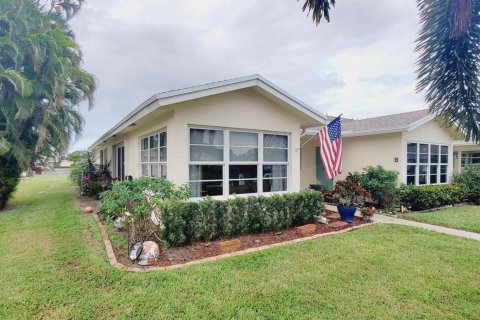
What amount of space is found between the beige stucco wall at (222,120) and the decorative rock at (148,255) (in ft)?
6.64

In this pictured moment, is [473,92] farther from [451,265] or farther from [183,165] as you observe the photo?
[183,165]

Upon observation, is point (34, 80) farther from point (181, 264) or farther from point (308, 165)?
point (308, 165)

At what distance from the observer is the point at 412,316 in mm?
3641

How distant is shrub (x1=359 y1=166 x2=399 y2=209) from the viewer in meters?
11.2

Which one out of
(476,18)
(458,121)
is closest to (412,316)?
(458,121)

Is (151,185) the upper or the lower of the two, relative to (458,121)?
lower

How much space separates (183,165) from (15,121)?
10.5 meters

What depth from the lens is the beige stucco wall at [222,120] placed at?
23.0 ft

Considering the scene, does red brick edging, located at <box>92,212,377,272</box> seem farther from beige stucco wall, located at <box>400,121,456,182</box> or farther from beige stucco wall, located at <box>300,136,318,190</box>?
beige stucco wall, located at <box>300,136,318,190</box>

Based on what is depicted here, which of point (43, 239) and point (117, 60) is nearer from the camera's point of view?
point (43, 239)

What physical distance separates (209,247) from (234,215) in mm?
1118

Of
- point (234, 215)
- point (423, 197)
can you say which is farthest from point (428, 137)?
point (234, 215)

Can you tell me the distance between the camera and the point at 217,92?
7254 mm

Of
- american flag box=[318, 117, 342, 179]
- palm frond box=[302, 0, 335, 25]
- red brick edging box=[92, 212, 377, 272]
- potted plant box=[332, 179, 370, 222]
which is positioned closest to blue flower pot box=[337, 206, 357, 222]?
potted plant box=[332, 179, 370, 222]
